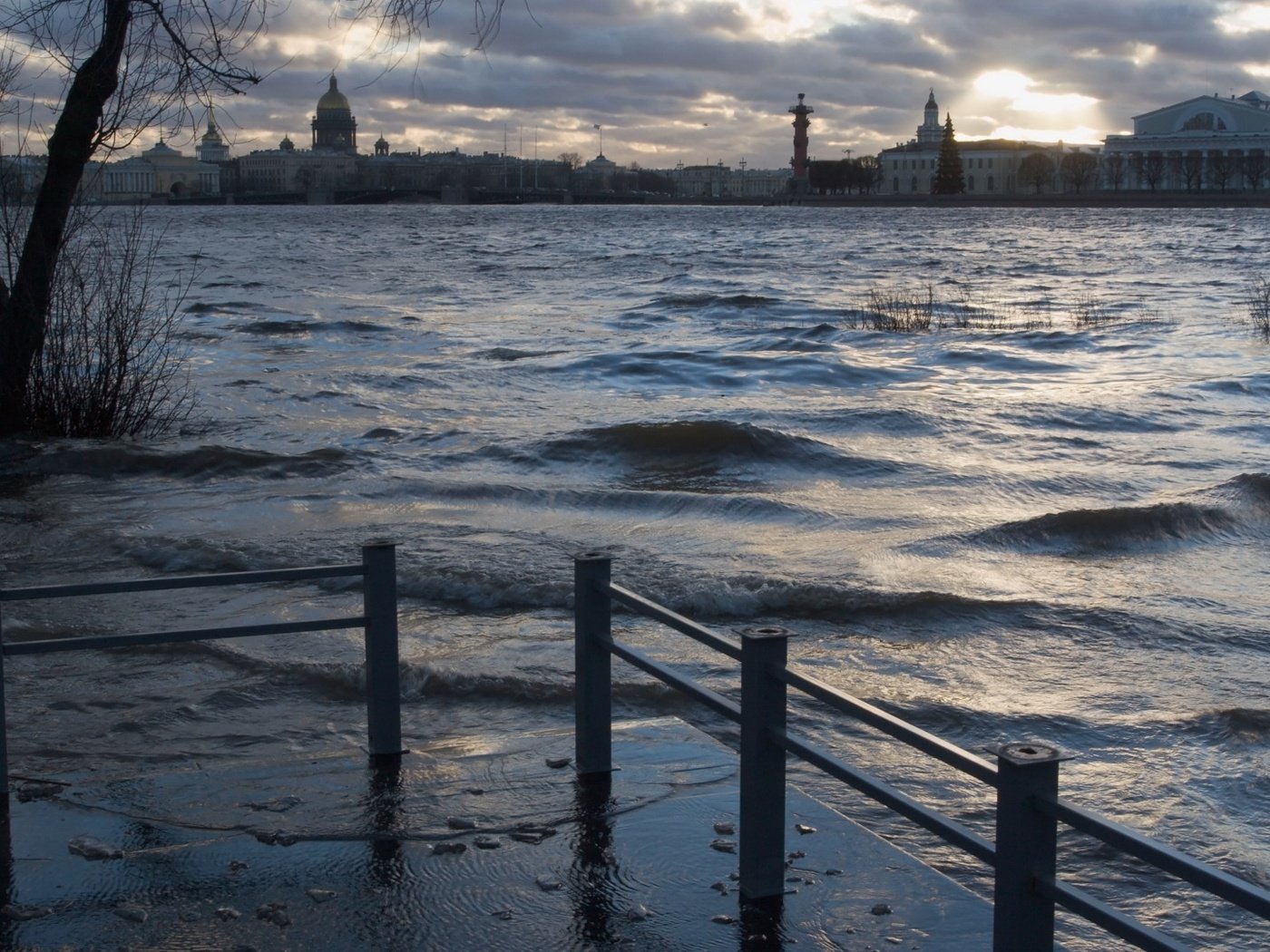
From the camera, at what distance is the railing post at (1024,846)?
2914 mm

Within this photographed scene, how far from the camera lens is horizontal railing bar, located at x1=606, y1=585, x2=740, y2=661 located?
158 inches

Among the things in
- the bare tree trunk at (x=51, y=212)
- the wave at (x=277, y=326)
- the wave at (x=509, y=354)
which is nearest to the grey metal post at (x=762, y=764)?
the bare tree trunk at (x=51, y=212)

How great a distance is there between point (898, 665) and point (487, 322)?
28.9 metres

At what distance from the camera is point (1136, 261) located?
62062 mm

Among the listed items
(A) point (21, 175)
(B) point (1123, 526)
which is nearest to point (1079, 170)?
(B) point (1123, 526)

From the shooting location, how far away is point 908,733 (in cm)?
325

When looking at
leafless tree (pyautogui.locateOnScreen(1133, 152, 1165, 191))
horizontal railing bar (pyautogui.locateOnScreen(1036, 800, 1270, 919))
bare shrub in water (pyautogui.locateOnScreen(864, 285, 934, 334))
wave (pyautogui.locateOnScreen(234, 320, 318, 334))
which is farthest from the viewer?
leafless tree (pyautogui.locateOnScreen(1133, 152, 1165, 191))

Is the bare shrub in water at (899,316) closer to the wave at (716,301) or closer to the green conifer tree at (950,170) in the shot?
the wave at (716,301)

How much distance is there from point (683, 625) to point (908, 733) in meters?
1.06

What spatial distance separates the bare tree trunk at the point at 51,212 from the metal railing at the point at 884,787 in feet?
28.1

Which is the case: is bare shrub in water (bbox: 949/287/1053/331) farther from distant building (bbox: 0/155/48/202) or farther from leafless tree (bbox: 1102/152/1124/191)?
leafless tree (bbox: 1102/152/1124/191)

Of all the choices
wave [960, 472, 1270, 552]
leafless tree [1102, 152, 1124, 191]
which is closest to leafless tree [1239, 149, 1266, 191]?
leafless tree [1102, 152, 1124, 191]

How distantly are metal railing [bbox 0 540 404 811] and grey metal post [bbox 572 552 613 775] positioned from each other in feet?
2.22

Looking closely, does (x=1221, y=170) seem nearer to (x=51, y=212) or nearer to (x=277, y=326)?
(x=277, y=326)
